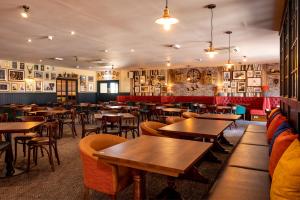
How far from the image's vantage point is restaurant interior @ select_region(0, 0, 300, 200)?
2.08 m

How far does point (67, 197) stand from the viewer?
288cm

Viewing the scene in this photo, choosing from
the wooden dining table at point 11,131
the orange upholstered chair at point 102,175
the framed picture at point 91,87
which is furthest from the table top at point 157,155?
the framed picture at point 91,87

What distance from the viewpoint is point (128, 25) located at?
536 centimetres

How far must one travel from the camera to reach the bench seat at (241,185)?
1.90 metres

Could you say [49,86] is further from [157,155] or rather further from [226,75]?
[157,155]

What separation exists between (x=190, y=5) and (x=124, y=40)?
316 cm

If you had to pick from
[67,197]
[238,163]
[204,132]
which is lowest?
[67,197]

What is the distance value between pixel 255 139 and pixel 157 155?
280cm

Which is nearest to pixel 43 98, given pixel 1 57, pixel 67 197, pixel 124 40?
pixel 1 57

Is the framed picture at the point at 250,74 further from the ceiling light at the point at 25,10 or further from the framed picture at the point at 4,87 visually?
the framed picture at the point at 4,87

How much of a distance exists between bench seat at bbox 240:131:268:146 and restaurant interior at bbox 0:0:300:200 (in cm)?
4

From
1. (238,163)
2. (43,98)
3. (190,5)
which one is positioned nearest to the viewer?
(238,163)

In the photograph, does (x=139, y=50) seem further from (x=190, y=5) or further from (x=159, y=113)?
(x=190, y=5)

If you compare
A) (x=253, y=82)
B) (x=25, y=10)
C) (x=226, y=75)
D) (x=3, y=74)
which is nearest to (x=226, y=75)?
(x=226, y=75)
